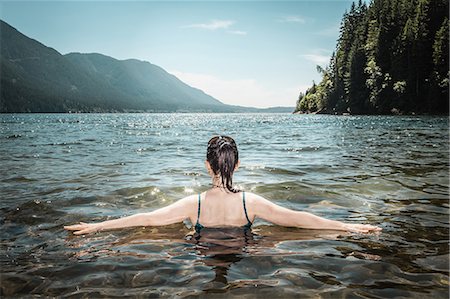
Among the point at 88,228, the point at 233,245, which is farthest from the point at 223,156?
the point at 88,228

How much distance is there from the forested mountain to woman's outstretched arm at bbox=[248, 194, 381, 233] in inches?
2543

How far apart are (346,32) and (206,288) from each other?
11465 cm

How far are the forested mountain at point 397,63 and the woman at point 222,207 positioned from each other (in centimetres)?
6569

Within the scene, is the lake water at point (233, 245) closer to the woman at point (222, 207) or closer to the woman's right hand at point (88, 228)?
the woman's right hand at point (88, 228)

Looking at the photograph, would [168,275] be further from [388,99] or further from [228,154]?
[388,99]

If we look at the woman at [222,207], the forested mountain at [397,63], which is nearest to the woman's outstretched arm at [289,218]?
the woman at [222,207]

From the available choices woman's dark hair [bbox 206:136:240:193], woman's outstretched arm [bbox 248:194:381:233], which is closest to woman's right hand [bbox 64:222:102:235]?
woman's dark hair [bbox 206:136:240:193]

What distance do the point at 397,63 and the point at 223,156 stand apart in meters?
78.9

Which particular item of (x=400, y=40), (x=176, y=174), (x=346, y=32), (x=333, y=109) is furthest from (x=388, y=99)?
(x=176, y=174)

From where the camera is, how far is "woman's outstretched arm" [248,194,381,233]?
4895 millimetres

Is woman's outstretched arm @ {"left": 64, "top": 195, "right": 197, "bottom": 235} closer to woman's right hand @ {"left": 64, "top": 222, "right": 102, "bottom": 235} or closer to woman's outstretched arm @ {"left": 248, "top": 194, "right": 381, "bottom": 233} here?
woman's right hand @ {"left": 64, "top": 222, "right": 102, "bottom": 235}

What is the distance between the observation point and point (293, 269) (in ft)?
13.5

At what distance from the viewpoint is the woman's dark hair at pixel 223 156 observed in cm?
459

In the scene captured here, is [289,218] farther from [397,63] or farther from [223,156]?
[397,63]
